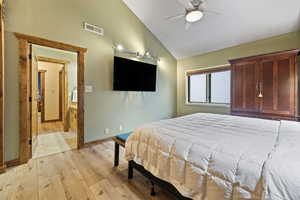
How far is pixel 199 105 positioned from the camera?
14.8 feet

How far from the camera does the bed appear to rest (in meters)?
0.75

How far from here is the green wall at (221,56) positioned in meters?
2.98

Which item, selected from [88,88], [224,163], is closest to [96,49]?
[88,88]

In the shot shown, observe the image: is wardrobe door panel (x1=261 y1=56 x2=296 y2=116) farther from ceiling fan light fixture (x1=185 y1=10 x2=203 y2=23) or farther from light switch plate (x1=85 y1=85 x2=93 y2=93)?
light switch plate (x1=85 y1=85 x2=93 y2=93)

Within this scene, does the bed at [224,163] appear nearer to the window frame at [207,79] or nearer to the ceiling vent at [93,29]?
the ceiling vent at [93,29]

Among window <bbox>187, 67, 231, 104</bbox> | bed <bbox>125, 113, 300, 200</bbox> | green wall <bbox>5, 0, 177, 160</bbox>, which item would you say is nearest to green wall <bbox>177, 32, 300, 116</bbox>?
window <bbox>187, 67, 231, 104</bbox>

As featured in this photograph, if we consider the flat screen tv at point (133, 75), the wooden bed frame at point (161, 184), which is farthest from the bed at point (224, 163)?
the flat screen tv at point (133, 75)

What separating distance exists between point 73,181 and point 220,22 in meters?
4.21

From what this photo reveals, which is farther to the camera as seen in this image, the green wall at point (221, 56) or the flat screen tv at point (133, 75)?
the flat screen tv at point (133, 75)

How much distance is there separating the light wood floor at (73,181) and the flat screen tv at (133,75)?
1801mm

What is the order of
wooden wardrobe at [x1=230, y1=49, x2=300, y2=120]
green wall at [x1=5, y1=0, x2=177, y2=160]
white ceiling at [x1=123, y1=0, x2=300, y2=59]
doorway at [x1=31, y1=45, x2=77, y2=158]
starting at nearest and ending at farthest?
green wall at [x1=5, y1=0, x2=177, y2=160]
wooden wardrobe at [x1=230, y1=49, x2=300, y2=120]
white ceiling at [x1=123, y1=0, x2=300, y2=59]
doorway at [x1=31, y1=45, x2=77, y2=158]

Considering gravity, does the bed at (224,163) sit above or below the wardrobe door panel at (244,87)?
below

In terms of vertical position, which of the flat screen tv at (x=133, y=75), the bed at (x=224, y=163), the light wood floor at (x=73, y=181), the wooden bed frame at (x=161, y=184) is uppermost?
the flat screen tv at (x=133, y=75)

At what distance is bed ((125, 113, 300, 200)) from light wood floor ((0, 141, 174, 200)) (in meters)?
0.48
